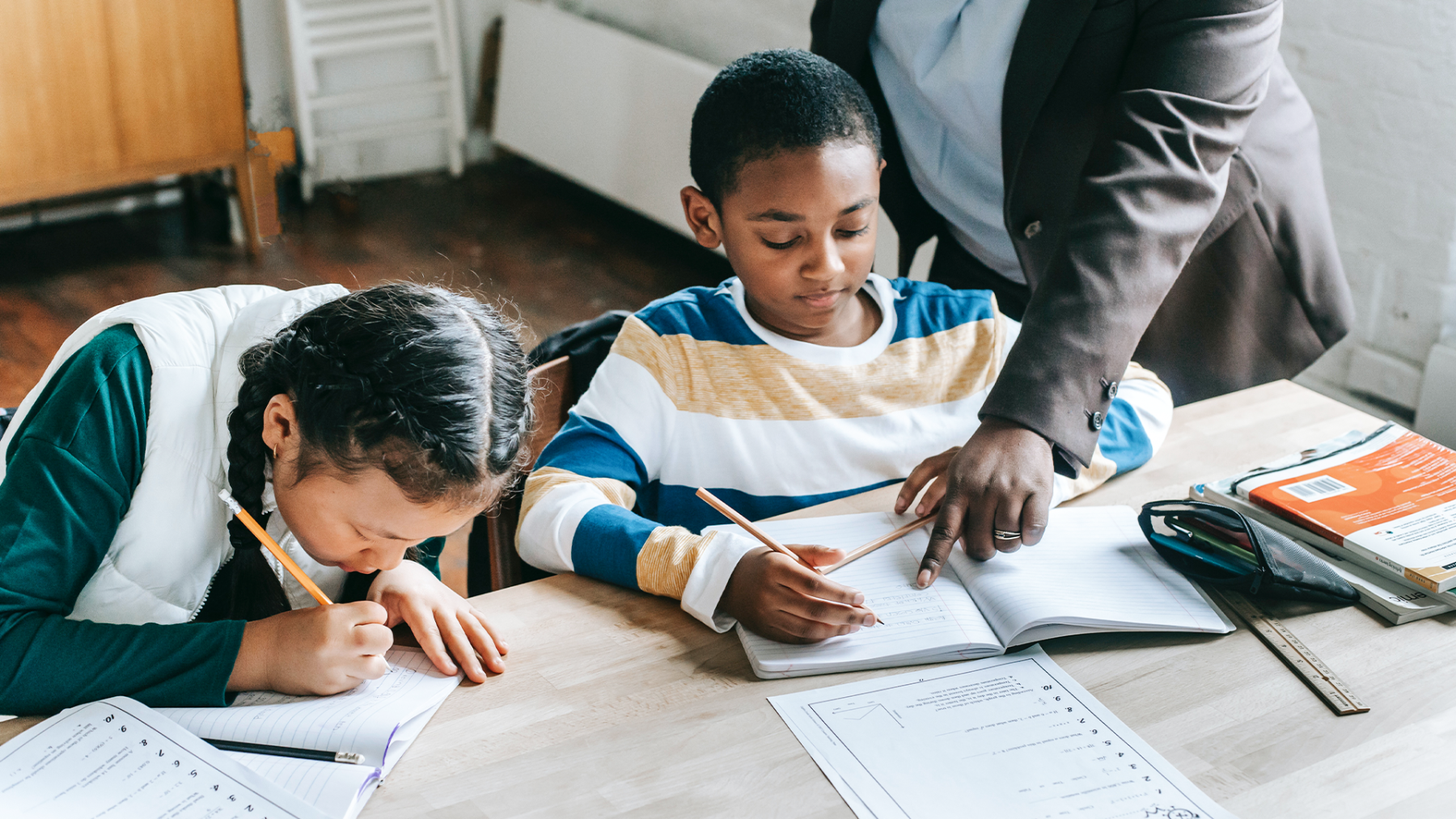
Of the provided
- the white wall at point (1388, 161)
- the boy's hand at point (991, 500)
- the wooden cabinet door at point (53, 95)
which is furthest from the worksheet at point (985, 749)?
the wooden cabinet door at point (53, 95)

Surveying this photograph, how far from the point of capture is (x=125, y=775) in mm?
865

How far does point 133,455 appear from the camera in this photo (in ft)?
3.35

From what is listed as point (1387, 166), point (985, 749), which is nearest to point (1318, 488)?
point (985, 749)

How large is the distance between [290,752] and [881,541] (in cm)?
59

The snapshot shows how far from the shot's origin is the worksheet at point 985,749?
0.88 meters

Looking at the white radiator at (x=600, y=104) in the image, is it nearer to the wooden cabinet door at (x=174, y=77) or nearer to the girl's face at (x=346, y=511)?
the wooden cabinet door at (x=174, y=77)

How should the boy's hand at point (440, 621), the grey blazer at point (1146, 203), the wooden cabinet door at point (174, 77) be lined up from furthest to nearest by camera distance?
1. the wooden cabinet door at point (174, 77)
2. the grey blazer at point (1146, 203)
3. the boy's hand at point (440, 621)

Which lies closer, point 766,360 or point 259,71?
point 766,360

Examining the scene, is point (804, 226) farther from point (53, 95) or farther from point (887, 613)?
point (53, 95)

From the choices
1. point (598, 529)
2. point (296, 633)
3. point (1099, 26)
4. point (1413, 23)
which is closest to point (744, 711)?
point (598, 529)

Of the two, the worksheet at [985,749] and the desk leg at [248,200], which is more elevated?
the worksheet at [985,749]

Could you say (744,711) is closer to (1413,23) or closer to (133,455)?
(133,455)

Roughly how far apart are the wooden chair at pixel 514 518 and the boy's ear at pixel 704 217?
236mm

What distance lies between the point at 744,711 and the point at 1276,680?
47cm
